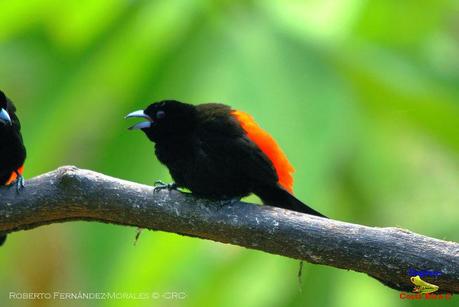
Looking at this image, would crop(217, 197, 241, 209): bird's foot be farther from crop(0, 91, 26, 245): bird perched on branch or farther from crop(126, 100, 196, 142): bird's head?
crop(0, 91, 26, 245): bird perched on branch

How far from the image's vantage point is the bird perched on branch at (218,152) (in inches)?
165

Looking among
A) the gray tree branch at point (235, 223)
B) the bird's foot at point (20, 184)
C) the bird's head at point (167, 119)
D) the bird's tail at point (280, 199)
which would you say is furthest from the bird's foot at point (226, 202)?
the bird's foot at point (20, 184)

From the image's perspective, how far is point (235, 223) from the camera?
140 inches

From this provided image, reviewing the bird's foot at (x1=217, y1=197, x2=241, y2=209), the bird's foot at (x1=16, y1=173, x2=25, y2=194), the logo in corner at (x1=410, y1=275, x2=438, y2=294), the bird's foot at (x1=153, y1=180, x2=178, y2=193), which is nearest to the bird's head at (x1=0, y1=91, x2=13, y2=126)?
the bird's foot at (x1=16, y1=173, x2=25, y2=194)

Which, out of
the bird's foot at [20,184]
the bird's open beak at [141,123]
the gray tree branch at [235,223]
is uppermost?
the bird's open beak at [141,123]

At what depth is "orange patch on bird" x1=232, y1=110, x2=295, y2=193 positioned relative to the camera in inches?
170

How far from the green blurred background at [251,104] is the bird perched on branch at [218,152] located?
10cm

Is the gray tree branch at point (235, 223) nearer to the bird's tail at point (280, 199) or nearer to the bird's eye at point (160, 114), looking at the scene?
the bird's tail at point (280, 199)

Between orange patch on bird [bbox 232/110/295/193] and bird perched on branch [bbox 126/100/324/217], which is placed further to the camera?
orange patch on bird [bbox 232/110/295/193]

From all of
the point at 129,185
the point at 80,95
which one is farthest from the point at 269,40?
the point at 129,185

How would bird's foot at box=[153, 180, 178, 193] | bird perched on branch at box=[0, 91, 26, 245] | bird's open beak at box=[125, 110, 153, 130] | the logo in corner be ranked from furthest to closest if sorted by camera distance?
1. bird perched on branch at box=[0, 91, 26, 245]
2. bird's open beak at box=[125, 110, 153, 130]
3. bird's foot at box=[153, 180, 178, 193]
4. the logo in corner

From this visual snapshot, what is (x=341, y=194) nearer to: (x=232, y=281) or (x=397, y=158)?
(x=397, y=158)

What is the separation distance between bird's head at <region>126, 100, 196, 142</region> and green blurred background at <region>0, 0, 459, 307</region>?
0.15 metres

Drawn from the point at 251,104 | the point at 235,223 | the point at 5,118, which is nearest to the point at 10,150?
the point at 5,118
